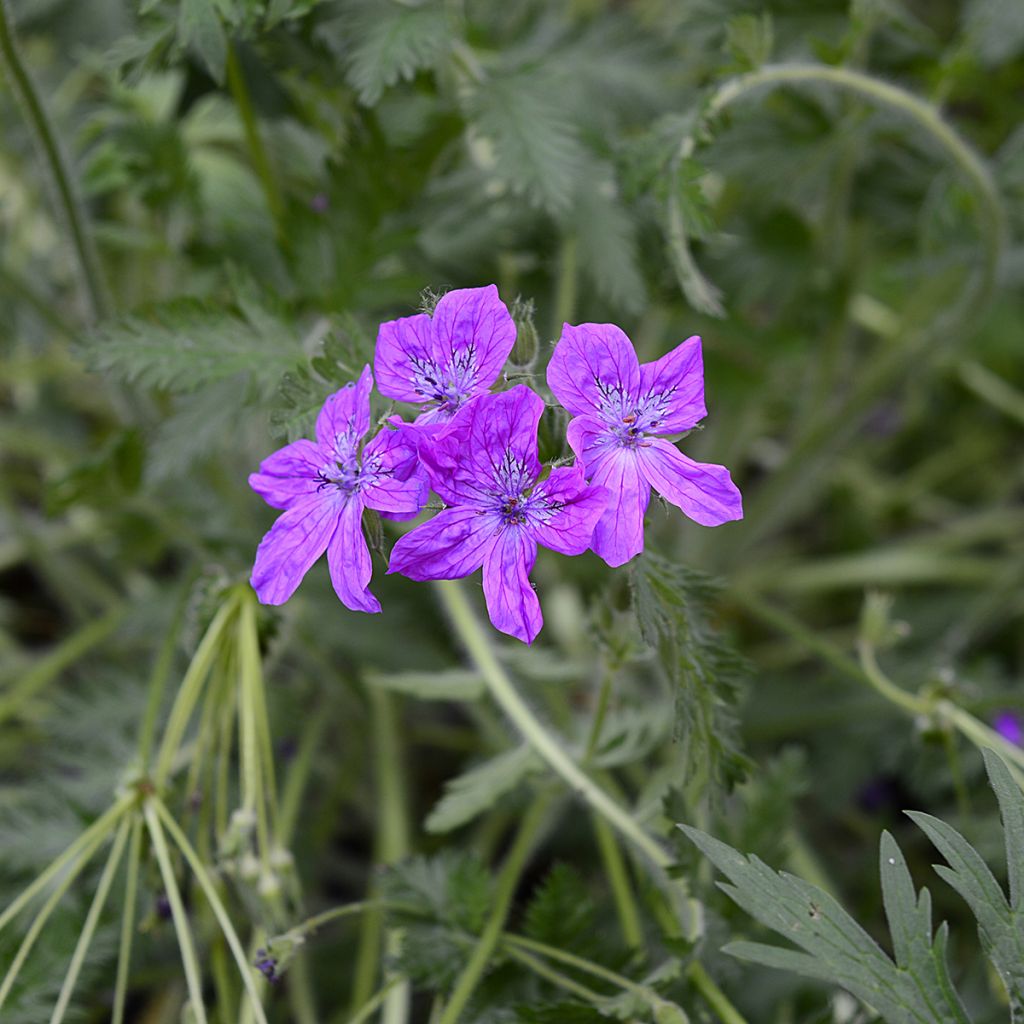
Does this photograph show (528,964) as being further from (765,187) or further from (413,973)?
(765,187)

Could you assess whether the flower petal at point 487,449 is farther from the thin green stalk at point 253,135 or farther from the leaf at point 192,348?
the thin green stalk at point 253,135

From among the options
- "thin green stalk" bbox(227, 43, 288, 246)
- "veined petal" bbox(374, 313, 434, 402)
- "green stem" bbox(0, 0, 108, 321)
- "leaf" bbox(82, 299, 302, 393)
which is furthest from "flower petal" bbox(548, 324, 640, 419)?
"green stem" bbox(0, 0, 108, 321)

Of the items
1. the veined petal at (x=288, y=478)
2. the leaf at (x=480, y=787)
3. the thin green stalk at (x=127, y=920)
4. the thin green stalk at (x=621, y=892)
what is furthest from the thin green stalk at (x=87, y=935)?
the thin green stalk at (x=621, y=892)

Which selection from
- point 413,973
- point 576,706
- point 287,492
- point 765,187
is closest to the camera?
point 287,492

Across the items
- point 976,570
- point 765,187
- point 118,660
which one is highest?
Answer: point 765,187

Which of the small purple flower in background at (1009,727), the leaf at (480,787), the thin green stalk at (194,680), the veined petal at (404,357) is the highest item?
the veined petal at (404,357)

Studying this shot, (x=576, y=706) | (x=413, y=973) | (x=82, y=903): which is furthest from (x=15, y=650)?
(x=413, y=973)
